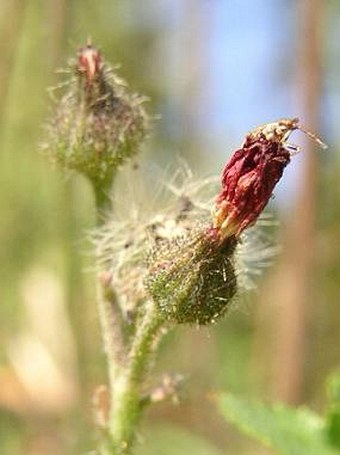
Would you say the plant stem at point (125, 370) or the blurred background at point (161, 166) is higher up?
the blurred background at point (161, 166)

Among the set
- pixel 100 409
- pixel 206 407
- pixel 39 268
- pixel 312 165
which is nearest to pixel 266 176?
pixel 100 409

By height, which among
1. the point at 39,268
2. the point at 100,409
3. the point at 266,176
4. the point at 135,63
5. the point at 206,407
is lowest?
the point at 100,409

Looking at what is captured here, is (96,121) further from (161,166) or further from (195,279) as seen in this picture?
(161,166)

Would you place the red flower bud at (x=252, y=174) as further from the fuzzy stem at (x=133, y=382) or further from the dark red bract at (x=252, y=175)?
the fuzzy stem at (x=133, y=382)

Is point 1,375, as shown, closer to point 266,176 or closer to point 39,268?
point 39,268

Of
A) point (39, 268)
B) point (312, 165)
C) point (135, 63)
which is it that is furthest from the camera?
point (135, 63)

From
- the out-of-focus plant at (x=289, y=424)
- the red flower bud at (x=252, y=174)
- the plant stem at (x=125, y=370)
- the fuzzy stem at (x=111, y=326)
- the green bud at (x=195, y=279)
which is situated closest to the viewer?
the red flower bud at (x=252, y=174)

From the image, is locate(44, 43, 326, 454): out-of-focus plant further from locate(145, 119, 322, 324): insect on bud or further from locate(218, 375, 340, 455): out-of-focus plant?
locate(218, 375, 340, 455): out-of-focus plant

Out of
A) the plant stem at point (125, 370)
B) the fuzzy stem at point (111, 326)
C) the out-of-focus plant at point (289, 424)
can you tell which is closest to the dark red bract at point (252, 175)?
the plant stem at point (125, 370)
